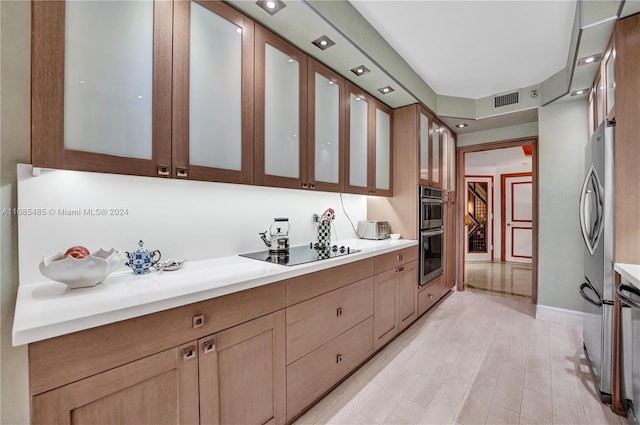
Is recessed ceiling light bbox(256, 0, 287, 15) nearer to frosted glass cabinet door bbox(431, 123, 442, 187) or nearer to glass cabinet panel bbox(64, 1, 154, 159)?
glass cabinet panel bbox(64, 1, 154, 159)

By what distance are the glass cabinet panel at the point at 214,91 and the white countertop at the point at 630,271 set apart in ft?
7.22

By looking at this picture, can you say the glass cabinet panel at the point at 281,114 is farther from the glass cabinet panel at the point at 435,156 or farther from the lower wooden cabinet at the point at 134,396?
the glass cabinet panel at the point at 435,156

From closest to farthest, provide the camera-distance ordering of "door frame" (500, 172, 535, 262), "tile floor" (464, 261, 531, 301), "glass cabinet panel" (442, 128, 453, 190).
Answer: "glass cabinet panel" (442, 128, 453, 190)
"tile floor" (464, 261, 531, 301)
"door frame" (500, 172, 535, 262)

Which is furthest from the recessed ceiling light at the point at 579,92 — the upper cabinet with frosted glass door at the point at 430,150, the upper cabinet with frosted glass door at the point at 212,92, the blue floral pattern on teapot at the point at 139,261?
the blue floral pattern on teapot at the point at 139,261

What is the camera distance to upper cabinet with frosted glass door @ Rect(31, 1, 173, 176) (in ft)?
3.32

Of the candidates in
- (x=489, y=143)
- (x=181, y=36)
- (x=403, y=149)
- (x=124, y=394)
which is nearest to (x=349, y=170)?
(x=403, y=149)

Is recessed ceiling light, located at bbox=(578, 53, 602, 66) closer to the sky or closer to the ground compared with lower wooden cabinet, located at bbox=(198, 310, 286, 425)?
closer to the sky

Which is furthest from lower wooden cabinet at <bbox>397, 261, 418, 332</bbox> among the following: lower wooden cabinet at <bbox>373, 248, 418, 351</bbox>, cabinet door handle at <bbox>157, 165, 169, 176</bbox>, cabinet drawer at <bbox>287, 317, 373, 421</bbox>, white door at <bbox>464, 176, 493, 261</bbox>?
white door at <bbox>464, 176, 493, 261</bbox>

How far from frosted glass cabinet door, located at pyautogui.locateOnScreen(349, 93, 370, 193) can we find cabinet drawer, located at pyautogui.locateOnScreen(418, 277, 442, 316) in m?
1.44

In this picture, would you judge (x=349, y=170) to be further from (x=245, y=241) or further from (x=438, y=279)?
(x=438, y=279)

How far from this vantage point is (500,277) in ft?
16.6

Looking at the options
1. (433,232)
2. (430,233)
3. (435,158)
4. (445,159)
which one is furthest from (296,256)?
(445,159)

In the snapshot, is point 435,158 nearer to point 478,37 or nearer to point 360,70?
point 478,37

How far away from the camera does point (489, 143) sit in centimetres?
400
